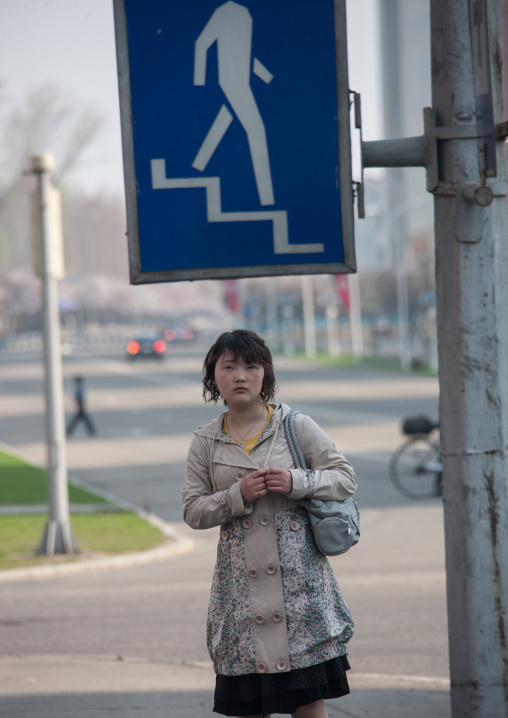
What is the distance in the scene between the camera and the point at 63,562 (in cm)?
1154

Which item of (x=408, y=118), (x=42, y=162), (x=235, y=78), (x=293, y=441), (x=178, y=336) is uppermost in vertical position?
(x=408, y=118)

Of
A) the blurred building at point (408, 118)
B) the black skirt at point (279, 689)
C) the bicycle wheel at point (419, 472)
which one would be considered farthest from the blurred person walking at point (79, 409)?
the blurred building at point (408, 118)

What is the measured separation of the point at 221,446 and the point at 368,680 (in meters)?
3.03

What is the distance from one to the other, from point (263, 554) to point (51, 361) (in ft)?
30.2

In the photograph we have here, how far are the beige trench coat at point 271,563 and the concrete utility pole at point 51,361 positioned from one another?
8.82 metres

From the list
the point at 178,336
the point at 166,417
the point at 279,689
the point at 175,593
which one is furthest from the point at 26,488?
the point at 178,336

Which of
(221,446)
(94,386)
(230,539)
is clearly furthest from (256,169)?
(94,386)

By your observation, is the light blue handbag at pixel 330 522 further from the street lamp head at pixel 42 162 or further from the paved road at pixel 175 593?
the street lamp head at pixel 42 162

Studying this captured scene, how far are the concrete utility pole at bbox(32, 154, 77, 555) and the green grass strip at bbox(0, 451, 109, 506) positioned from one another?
4.31m

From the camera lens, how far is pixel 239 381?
368cm

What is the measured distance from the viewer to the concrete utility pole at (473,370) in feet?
12.0

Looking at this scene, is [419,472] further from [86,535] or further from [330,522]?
[330,522]

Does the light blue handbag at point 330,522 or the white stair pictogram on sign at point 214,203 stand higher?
the white stair pictogram on sign at point 214,203

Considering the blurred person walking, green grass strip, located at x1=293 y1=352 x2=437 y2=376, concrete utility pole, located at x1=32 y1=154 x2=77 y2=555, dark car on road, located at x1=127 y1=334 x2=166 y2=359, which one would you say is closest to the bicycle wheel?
concrete utility pole, located at x1=32 y1=154 x2=77 y2=555
